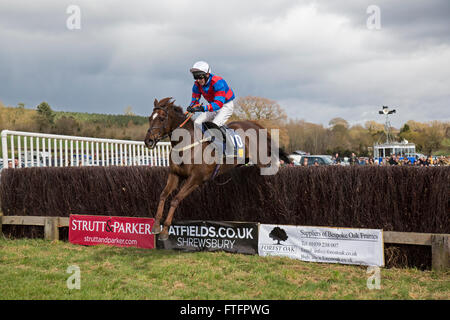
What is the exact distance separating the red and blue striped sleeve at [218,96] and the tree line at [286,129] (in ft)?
71.7

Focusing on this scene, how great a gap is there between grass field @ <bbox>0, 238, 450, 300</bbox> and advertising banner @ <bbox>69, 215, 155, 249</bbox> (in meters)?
0.52

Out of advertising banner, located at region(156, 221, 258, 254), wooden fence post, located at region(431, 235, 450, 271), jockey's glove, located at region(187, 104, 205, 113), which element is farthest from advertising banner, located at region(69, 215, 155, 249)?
wooden fence post, located at region(431, 235, 450, 271)

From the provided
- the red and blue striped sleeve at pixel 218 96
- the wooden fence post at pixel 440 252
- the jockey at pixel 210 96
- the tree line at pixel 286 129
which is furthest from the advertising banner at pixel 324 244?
the tree line at pixel 286 129

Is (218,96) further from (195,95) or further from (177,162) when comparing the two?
(177,162)

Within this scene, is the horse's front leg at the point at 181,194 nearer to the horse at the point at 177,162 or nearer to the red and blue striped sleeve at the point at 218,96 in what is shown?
the horse at the point at 177,162

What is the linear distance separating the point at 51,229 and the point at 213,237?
362 cm

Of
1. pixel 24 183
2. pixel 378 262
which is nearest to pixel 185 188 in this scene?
pixel 378 262

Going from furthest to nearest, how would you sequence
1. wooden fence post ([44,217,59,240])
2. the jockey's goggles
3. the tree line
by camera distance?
the tree line → wooden fence post ([44,217,59,240]) → the jockey's goggles

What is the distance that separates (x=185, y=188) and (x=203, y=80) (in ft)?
5.91

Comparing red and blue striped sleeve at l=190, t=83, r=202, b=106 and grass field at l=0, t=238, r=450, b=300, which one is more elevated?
red and blue striped sleeve at l=190, t=83, r=202, b=106

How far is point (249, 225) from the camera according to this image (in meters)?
6.62

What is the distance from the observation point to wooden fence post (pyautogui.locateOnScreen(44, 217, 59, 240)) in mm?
8133

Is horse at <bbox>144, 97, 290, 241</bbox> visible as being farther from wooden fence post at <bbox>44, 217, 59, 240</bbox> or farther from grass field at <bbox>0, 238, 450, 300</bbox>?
wooden fence post at <bbox>44, 217, 59, 240</bbox>

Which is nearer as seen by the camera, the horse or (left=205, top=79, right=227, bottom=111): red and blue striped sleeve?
the horse
